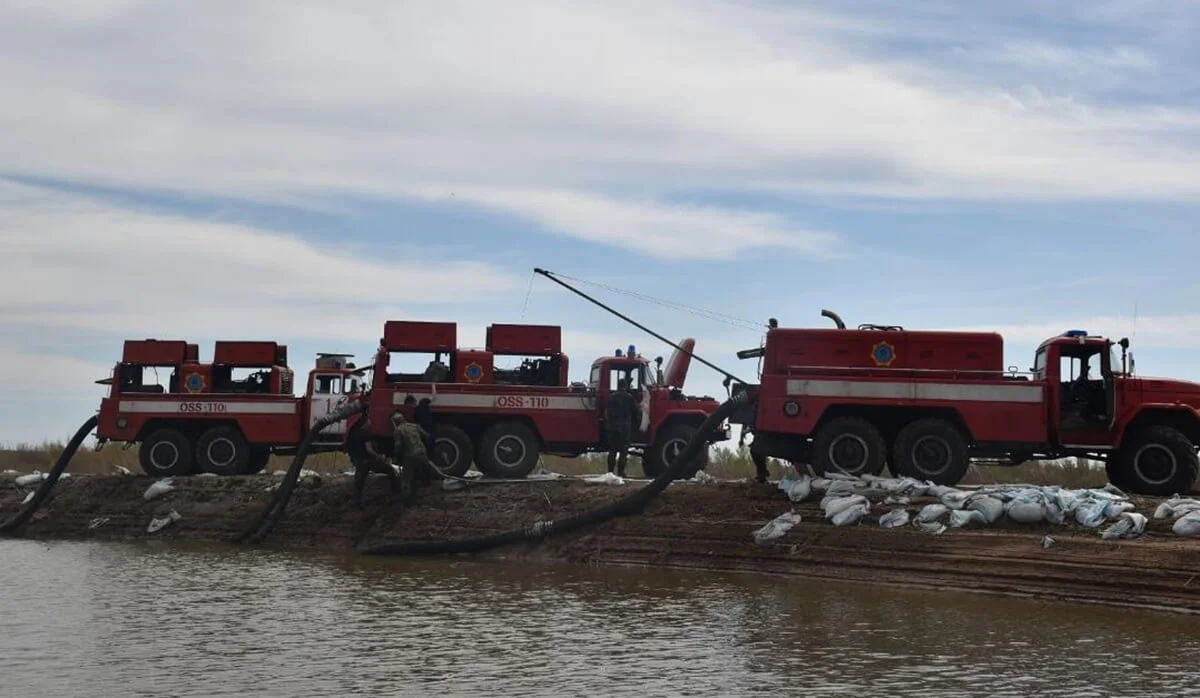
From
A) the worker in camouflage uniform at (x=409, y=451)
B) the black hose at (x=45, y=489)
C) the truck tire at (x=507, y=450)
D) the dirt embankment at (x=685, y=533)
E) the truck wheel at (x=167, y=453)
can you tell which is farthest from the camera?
the truck wheel at (x=167, y=453)

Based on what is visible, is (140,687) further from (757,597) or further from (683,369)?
(683,369)

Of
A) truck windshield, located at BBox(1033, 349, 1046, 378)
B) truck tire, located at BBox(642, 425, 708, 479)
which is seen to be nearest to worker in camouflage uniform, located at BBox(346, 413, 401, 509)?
truck tire, located at BBox(642, 425, 708, 479)

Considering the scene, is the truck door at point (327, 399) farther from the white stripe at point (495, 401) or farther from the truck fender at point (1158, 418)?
the truck fender at point (1158, 418)

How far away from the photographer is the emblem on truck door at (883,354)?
872 inches

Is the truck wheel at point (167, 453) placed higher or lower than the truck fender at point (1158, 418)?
lower

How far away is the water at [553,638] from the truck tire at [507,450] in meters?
5.70

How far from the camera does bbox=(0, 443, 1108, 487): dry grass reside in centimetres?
2897

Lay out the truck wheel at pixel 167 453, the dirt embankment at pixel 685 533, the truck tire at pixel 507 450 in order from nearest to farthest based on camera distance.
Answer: the dirt embankment at pixel 685 533 < the truck tire at pixel 507 450 < the truck wheel at pixel 167 453

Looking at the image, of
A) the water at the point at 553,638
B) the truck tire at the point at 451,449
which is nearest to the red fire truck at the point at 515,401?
the truck tire at the point at 451,449

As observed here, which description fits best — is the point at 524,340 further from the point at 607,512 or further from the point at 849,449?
the point at 849,449

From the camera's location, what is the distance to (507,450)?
86.6 ft

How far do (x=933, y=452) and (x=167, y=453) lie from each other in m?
16.3

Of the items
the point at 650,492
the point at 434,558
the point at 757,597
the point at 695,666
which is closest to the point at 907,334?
the point at 650,492

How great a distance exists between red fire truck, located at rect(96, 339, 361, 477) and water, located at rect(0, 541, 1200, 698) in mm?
9292
